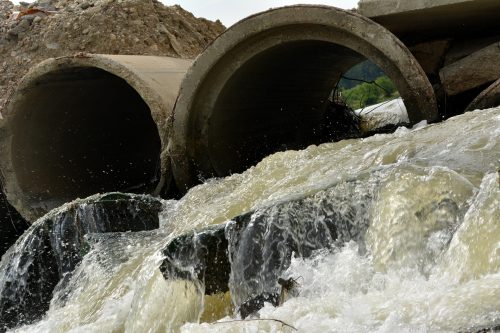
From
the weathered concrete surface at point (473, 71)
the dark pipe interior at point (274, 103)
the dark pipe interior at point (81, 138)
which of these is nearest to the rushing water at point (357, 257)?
the weathered concrete surface at point (473, 71)

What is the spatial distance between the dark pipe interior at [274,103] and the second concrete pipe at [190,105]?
0.05ft

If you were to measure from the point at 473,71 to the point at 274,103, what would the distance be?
230cm

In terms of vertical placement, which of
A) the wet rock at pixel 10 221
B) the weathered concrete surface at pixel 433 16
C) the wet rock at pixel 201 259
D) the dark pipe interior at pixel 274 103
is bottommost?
the wet rock at pixel 10 221

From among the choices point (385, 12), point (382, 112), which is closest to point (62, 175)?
point (385, 12)

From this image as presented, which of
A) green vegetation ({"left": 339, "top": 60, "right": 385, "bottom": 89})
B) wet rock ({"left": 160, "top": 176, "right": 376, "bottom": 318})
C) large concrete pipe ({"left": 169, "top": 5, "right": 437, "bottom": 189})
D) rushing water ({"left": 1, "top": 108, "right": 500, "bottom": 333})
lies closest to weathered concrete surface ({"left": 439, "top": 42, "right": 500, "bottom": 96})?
large concrete pipe ({"left": 169, "top": 5, "right": 437, "bottom": 189})

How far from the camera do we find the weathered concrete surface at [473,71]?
21.4 ft

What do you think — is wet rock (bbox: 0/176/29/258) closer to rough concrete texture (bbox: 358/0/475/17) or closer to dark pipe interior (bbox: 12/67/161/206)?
dark pipe interior (bbox: 12/67/161/206)

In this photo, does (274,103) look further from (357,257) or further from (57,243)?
(357,257)

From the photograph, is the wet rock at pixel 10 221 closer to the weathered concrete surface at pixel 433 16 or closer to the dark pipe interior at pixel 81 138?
the dark pipe interior at pixel 81 138

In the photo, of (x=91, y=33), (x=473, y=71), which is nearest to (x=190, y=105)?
(x=473, y=71)

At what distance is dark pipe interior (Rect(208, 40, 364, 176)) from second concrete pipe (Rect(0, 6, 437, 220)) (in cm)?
2

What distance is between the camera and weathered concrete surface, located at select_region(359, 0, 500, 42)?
613 cm

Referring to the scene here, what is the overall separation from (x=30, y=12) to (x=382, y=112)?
4.86 m

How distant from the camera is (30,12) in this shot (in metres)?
10.3
